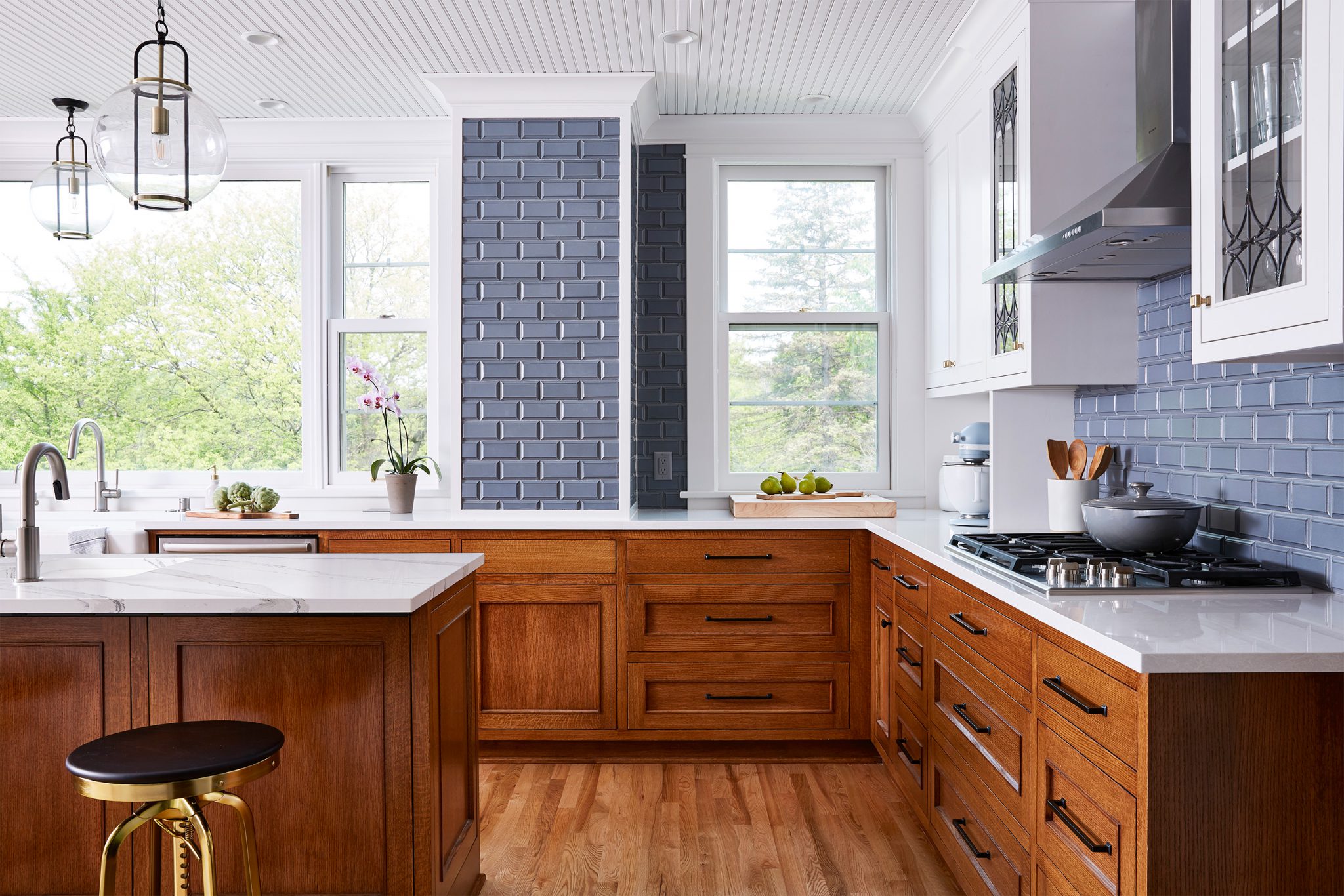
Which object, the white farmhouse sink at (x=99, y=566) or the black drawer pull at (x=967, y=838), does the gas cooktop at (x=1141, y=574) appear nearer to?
the black drawer pull at (x=967, y=838)

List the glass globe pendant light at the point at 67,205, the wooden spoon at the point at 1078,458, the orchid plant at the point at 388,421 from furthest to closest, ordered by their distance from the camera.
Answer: the orchid plant at the point at 388,421
the glass globe pendant light at the point at 67,205
the wooden spoon at the point at 1078,458

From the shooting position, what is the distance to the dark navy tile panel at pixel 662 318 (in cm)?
414

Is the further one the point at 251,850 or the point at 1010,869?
the point at 1010,869

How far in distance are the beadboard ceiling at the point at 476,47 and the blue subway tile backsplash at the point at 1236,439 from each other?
133cm

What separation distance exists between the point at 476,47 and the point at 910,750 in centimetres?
285

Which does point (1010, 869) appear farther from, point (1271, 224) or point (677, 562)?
point (677, 562)

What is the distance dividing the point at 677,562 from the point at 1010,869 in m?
1.76

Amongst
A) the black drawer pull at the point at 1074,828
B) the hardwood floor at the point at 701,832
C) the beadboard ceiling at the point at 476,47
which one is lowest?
the hardwood floor at the point at 701,832

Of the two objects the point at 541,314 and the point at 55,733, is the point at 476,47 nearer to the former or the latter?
the point at 541,314

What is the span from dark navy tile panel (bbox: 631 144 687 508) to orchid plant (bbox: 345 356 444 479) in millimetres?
968

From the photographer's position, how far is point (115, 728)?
1997mm

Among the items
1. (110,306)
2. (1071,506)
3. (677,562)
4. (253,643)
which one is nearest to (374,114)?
(110,306)

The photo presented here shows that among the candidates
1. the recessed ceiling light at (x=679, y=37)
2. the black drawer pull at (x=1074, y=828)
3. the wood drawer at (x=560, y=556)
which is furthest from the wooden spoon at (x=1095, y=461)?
the recessed ceiling light at (x=679, y=37)

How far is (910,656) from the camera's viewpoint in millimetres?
2859
